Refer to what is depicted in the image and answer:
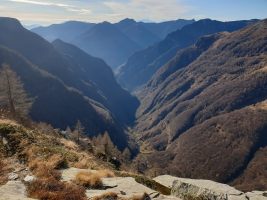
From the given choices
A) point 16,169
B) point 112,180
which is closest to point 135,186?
point 112,180

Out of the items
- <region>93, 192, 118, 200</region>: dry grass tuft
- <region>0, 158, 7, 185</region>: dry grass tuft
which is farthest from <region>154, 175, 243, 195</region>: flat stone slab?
<region>0, 158, 7, 185</region>: dry grass tuft

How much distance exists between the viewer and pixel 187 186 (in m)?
22.6

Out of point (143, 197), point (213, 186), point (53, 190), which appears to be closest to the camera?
point (143, 197)

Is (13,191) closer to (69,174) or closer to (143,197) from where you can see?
(69,174)

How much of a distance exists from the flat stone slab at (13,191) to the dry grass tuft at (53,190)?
0.35 m

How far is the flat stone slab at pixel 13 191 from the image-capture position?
17.2 metres

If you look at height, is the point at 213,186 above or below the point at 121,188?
below

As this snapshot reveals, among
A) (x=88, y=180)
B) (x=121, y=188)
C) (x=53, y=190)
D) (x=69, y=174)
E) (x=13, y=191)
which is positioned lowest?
(x=69, y=174)

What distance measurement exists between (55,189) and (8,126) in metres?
12.4

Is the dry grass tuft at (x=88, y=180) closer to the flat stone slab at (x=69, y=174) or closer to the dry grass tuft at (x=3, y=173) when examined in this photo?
the flat stone slab at (x=69, y=174)

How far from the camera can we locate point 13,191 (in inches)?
734

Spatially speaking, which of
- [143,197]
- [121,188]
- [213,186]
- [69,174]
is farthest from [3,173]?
[213,186]

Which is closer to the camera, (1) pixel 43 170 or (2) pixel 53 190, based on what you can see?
(2) pixel 53 190

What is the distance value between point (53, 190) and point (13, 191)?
1.86 metres
